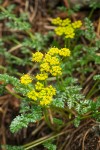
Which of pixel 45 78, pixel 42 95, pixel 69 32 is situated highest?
pixel 69 32

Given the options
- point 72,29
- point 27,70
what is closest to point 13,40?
point 27,70

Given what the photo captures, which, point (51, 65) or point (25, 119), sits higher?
point (51, 65)

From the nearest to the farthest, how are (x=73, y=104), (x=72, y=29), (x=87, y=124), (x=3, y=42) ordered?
(x=73, y=104), (x=87, y=124), (x=72, y=29), (x=3, y=42)

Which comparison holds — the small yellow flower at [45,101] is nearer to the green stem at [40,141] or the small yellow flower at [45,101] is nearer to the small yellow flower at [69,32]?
the green stem at [40,141]

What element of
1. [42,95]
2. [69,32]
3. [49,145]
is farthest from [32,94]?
[69,32]

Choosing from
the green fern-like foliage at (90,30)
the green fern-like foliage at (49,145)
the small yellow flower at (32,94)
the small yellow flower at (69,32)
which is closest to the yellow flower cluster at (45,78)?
the small yellow flower at (32,94)

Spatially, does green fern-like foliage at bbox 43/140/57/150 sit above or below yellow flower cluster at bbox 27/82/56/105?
below

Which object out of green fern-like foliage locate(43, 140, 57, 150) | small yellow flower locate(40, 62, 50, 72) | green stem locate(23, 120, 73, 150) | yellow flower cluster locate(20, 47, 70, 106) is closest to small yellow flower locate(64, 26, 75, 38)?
yellow flower cluster locate(20, 47, 70, 106)

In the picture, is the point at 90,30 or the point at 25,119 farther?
the point at 90,30

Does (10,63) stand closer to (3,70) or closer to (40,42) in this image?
(3,70)

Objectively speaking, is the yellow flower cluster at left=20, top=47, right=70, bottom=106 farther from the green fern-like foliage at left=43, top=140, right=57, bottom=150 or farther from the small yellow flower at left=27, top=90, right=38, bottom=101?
the green fern-like foliage at left=43, top=140, right=57, bottom=150

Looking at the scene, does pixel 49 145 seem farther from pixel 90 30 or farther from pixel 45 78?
pixel 90 30
